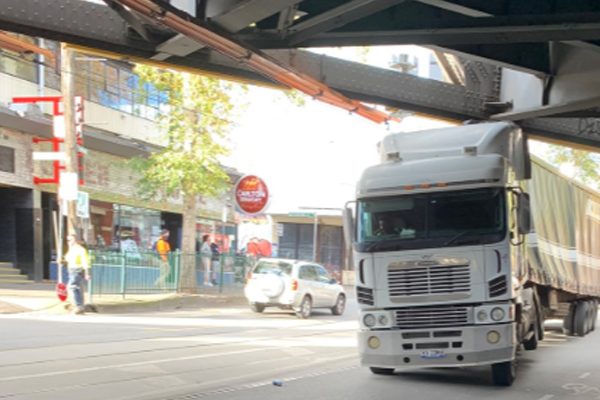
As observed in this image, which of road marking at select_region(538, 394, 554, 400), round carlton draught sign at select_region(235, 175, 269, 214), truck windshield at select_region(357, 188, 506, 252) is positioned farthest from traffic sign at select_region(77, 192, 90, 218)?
road marking at select_region(538, 394, 554, 400)

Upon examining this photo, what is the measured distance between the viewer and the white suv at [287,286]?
2320 cm

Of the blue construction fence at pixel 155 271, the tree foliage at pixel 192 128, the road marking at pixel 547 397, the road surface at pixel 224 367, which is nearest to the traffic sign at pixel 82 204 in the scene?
the blue construction fence at pixel 155 271

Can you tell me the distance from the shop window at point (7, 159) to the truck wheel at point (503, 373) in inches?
786

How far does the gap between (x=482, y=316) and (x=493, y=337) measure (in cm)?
29

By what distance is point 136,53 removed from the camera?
12.7m

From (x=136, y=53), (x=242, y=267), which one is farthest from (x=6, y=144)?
(x=136, y=53)

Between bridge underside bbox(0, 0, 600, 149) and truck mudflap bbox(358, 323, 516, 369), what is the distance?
4234 mm

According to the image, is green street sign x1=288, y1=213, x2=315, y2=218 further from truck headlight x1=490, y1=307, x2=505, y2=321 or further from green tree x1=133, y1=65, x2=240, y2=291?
truck headlight x1=490, y1=307, x2=505, y2=321

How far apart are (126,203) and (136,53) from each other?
20.7 meters

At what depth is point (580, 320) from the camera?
62.3ft

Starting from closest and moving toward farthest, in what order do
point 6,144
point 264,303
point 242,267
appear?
point 264,303 → point 6,144 → point 242,267

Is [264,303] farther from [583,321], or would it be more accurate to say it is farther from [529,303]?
→ [529,303]

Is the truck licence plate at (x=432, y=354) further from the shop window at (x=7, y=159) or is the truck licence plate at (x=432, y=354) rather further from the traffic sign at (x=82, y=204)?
the shop window at (x=7, y=159)

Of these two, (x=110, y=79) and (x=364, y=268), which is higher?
(x=110, y=79)
